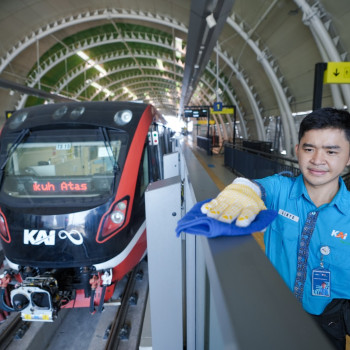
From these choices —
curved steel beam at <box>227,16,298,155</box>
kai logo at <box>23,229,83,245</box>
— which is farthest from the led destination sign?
curved steel beam at <box>227,16,298,155</box>

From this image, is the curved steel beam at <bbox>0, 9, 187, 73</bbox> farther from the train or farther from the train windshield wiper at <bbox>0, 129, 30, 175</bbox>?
the train windshield wiper at <bbox>0, 129, 30, 175</bbox>

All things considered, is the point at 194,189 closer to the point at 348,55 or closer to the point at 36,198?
the point at 36,198

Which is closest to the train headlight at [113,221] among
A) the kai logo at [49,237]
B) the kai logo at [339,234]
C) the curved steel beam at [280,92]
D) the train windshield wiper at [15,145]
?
the kai logo at [49,237]

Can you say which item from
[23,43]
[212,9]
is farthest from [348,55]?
[23,43]

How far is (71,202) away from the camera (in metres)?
3.53

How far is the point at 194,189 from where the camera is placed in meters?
1.49

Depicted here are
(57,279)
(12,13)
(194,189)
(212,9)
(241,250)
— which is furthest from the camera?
(12,13)

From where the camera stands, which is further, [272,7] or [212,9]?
[272,7]

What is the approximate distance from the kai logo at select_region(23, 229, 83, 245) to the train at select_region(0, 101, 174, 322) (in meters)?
0.01

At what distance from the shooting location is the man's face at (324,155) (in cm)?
154

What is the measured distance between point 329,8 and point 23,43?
58.6ft

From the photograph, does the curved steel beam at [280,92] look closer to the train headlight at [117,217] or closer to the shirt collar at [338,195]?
the train headlight at [117,217]

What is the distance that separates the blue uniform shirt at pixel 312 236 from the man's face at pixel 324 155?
0.39 feet

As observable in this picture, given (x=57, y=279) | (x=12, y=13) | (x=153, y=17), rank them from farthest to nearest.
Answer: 1. (x=153, y=17)
2. (x=12, y=13)
3. (x=57, y=279)
